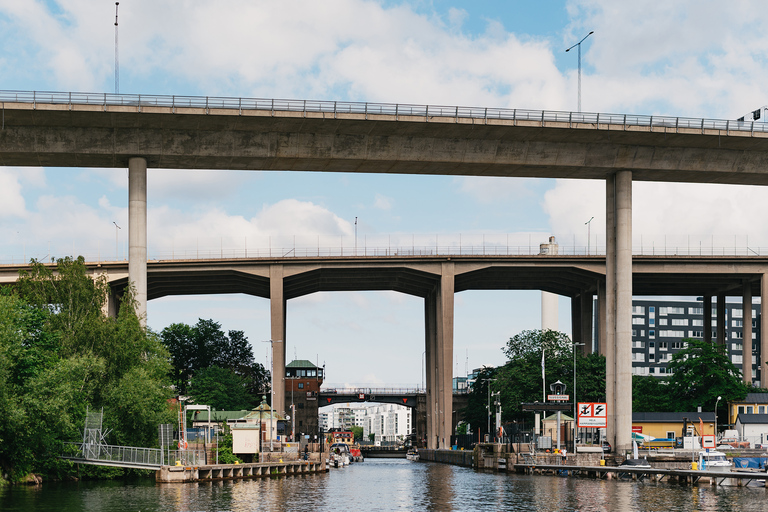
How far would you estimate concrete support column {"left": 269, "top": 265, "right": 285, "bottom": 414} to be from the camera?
4274 inches

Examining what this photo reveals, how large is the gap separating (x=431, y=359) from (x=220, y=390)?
97.9ft

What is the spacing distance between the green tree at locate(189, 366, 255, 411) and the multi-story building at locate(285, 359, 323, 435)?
3486cm

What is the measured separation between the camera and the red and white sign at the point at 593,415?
231ft

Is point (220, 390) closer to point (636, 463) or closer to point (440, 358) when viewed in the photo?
point (440, 358)

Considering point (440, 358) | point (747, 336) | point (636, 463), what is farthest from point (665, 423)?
point (636, 463)

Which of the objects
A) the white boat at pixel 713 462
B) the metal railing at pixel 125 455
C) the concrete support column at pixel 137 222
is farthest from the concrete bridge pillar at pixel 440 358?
the metal railing at pixel 125 455

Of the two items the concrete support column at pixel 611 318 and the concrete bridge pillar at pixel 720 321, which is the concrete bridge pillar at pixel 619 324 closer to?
the concrete support column at pixel 611 318

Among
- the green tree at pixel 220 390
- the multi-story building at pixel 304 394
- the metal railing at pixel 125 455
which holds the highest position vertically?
the metal railing at pixel 125 455

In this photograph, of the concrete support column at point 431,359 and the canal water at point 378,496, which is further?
the concrete support column at point 431,359

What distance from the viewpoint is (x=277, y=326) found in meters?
110

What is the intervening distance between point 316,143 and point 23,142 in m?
18.9

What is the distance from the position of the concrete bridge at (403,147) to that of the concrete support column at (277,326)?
4596cm

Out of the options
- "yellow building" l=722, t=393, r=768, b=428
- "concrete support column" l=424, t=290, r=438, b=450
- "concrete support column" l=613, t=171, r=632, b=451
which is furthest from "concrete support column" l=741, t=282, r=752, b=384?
"concrete support column" l=613, t=171, r=632, b=451

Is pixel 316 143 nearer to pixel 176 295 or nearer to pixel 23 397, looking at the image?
pixel 23 397
